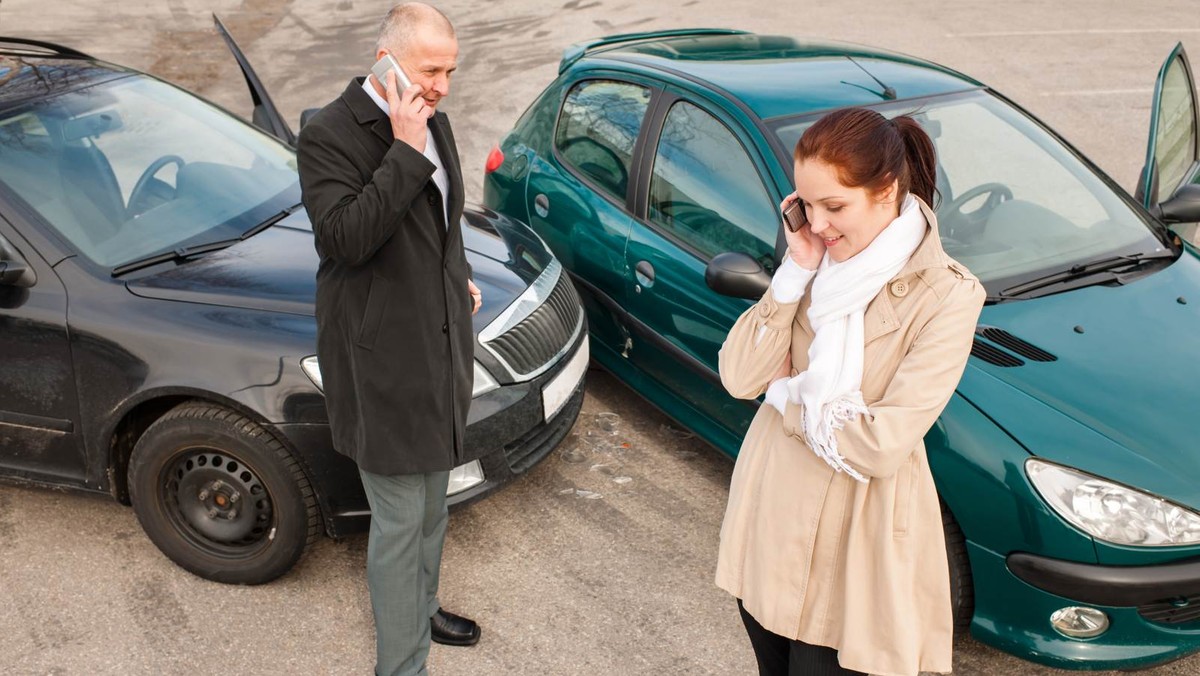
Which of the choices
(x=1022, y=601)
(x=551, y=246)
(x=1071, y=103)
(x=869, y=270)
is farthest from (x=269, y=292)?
(x=1071, y=103)

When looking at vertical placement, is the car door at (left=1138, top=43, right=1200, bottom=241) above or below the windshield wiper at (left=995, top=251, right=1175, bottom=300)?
above

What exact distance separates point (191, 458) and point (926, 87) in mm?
3051

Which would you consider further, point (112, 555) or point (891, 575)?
point (112, 555)

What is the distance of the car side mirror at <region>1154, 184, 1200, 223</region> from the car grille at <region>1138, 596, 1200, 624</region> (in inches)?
68.9

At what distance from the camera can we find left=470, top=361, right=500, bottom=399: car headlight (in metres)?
3.71

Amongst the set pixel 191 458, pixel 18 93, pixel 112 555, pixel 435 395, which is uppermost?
pixel 18 93

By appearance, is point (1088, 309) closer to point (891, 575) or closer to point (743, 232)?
point (743, 232)

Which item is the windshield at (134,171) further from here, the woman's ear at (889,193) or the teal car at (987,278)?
the woman's ear at (889,193)

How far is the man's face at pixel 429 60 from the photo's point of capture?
2.53 metres

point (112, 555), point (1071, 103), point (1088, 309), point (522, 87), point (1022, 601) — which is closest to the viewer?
point (1022, 601)

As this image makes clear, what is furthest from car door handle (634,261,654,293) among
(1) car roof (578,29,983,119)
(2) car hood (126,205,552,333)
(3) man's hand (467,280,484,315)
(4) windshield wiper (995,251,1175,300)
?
(4) windshield wiper (995,251,1175,300)

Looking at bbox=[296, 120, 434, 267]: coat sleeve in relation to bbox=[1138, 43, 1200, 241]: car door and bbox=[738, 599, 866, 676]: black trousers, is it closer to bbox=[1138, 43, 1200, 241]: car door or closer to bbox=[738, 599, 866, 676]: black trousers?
bbox=[738, 599, 866, 676]: black trousers

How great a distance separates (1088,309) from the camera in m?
3.65

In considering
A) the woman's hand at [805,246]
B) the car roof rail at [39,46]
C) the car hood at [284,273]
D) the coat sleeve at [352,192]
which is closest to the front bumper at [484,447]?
the car hood at [284,273]
